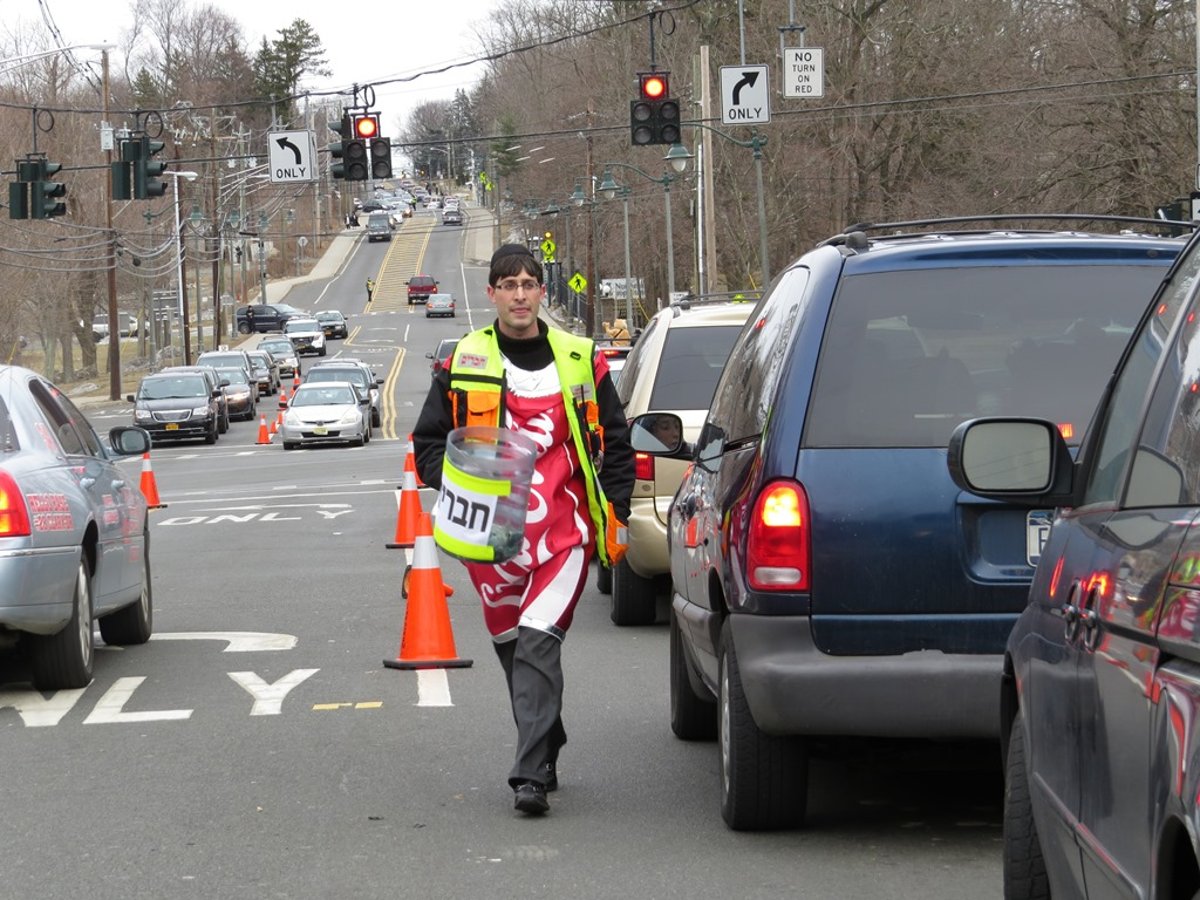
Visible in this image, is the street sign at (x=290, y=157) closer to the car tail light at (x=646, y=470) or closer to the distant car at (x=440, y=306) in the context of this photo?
the car tail light at (x=646, y=470)

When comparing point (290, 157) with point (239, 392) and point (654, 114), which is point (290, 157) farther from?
point (654, 114)

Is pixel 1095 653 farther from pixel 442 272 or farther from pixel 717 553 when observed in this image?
pixel 442 272

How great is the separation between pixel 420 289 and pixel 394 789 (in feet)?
378

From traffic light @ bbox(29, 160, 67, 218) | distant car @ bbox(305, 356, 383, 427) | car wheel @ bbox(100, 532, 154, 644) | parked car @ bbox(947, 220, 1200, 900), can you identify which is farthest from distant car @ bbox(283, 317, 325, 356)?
parked car @ bbox(947, 220, 1200, 900)

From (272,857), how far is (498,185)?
154438mm

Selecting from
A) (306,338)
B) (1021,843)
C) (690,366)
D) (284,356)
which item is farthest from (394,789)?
(306,338)

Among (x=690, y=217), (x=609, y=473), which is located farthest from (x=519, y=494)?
(x=690, y=217)

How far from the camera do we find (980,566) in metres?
5.83

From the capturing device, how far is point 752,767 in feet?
→ 20.3

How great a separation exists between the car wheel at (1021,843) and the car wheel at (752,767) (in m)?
1.65

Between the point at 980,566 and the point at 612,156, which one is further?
the point at 612,156

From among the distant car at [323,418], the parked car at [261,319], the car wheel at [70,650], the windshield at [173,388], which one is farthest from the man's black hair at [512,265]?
the parked car at [261,319]

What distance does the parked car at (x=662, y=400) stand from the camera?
11.0 m

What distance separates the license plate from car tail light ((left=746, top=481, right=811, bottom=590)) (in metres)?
0.65
